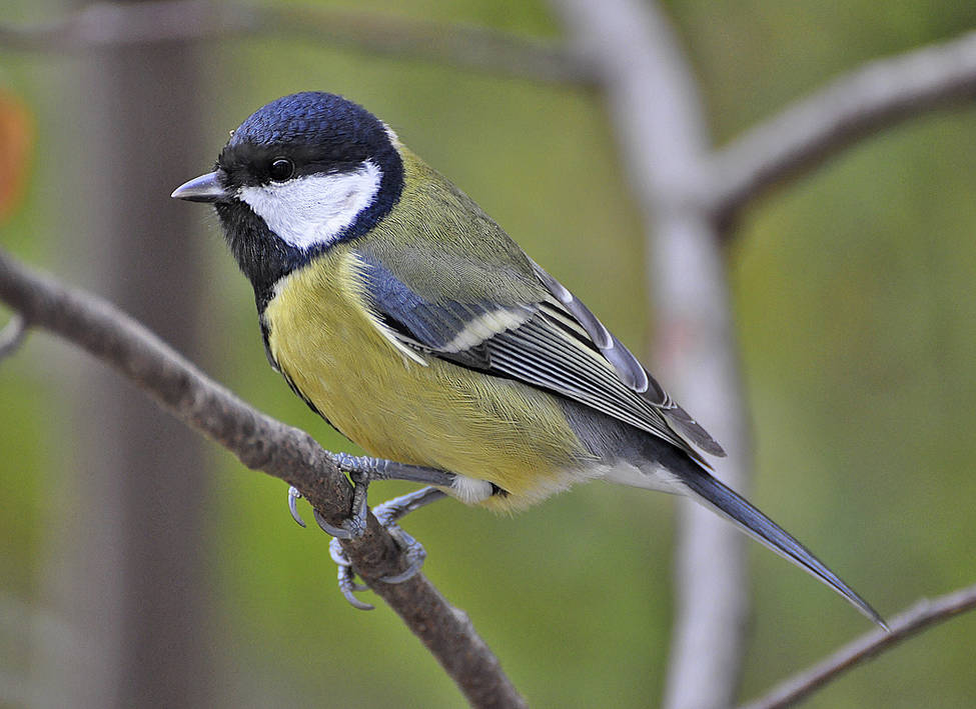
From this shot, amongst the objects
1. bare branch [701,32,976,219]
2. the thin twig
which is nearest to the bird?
the thin twig

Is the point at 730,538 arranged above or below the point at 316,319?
below

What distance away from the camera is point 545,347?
177 centimetres

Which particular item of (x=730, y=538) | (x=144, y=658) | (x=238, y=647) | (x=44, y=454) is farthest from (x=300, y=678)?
(x=730, y=538)

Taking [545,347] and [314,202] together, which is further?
[545,347]

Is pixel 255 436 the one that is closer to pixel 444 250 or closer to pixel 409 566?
pixel 409 566

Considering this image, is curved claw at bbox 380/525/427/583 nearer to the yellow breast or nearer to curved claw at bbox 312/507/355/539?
curved claw at bbox 312/507/355/539

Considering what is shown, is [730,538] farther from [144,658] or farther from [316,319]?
[144,658]

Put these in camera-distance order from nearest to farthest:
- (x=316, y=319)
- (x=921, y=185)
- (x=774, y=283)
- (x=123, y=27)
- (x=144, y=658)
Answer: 1. (x=316, y=319)
2. (x=123, y=27)
3. (x=144, y=658)
4. (x=921, y=185)
5. (x=774, y=283)

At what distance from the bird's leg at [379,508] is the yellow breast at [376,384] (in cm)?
4

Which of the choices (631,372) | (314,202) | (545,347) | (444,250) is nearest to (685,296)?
(631,372)

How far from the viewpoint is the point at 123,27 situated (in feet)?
7.53

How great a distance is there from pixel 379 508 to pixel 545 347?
379 mm

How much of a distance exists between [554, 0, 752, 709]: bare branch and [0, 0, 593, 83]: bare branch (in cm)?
36

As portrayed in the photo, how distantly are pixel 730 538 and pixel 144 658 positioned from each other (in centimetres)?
142
